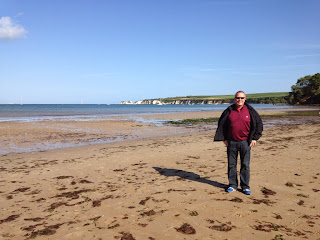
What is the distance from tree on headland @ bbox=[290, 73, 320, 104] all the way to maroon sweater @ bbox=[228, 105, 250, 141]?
10031cm

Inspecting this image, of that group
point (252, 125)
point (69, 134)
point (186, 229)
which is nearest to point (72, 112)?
point (69, 134)

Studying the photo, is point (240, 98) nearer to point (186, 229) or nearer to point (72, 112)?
point (186, 229)

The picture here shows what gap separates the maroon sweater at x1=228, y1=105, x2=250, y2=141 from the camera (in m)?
5.85

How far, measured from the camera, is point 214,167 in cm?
868

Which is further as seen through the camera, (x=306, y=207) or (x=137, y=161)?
(x=137, y=161)

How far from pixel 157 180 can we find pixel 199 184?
1264mm

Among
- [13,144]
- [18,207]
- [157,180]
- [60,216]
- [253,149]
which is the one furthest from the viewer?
[13,144]

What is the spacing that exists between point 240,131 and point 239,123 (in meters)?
0.20

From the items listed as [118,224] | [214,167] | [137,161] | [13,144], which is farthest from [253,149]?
[13,144]

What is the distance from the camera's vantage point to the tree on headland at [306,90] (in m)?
92.1

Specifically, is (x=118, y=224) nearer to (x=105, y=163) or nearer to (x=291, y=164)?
(x=105, y=163)

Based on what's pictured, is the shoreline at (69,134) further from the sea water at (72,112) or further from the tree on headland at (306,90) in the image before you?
the tree on headland at (306,90)

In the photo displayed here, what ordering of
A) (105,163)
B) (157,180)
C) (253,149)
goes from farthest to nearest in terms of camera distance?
(253,149), (105,163), (157,180)

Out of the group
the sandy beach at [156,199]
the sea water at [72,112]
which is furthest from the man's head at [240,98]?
the sea water at [72,112]
